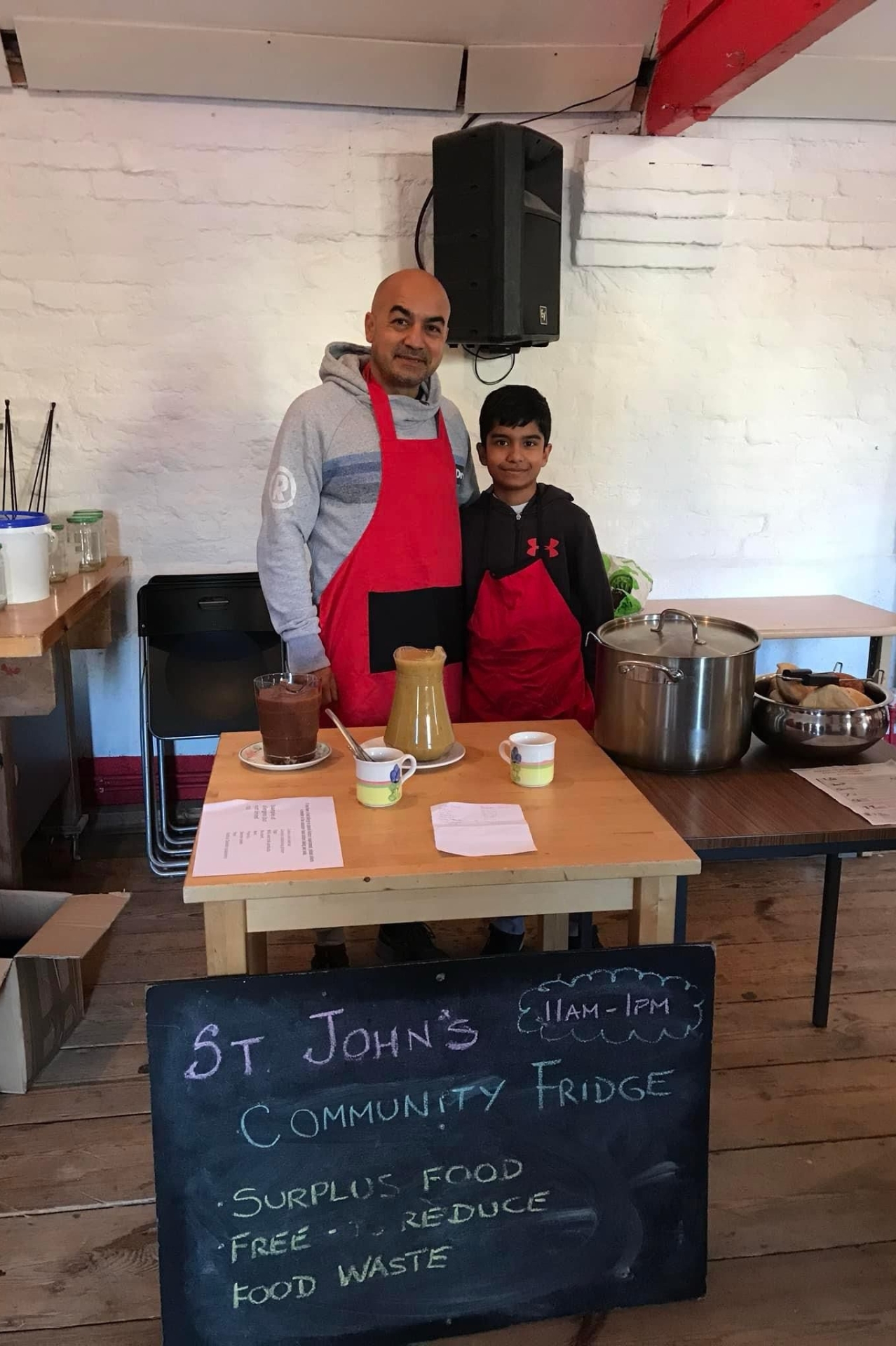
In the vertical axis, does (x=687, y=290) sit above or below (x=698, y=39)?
below

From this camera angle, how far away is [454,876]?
4.24ft

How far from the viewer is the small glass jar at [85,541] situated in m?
2.91

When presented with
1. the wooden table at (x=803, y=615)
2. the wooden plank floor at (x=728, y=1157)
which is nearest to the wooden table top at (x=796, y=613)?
the wooden table at (x=803, y=615)

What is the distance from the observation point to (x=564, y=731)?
1.85 metres

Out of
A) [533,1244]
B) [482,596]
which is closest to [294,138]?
[482,596]

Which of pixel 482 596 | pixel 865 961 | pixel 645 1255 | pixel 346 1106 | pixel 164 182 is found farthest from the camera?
pixel 164 182

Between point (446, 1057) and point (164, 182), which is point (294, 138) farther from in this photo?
point (446, 1057)

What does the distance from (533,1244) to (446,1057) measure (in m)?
0.32

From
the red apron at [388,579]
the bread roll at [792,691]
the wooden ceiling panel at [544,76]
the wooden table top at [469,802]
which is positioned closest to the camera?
the wooden table top at [469,802]

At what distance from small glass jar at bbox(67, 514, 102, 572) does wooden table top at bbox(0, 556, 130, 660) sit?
36mm

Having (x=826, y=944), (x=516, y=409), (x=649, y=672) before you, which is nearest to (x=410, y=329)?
(x=516, y=409)

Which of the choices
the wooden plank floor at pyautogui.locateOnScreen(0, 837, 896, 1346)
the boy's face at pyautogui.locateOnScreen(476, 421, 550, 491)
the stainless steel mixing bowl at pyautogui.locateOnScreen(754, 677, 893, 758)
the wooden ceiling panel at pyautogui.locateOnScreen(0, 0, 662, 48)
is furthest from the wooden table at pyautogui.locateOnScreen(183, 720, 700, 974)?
the wooden ceiling panel at pyautogui.locateOnScreen(0, 0, 662, 48)

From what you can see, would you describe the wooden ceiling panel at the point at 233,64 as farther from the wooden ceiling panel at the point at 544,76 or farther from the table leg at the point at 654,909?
the table leg at the point at 654,909

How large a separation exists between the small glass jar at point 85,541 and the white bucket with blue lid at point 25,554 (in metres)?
0.39
